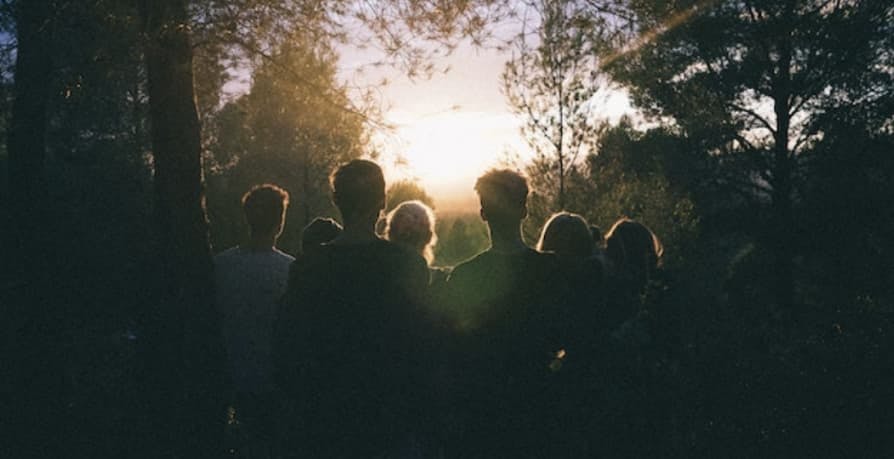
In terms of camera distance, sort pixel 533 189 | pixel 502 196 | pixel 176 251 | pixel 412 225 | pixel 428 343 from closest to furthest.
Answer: pixel 428 343
pixel 502 196
pixel 412 225
pixel 176 251
pixel 533 189

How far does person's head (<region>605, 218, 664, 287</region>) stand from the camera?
16.6 ft

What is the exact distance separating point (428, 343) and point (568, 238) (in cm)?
189

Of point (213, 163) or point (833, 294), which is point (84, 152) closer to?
point (213, 163)

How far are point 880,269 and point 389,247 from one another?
1701 centimetres

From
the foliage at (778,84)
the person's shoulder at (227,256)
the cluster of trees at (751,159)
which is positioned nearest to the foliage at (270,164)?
the cluster of trees at (751,159)

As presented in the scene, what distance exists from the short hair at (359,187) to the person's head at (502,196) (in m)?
0.59

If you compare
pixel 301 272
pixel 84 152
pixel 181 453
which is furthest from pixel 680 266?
pixel 84 152

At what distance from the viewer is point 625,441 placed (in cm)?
556

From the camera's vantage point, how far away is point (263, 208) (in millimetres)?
4023

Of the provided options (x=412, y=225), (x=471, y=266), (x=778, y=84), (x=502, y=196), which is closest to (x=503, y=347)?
(x=471, y=266)

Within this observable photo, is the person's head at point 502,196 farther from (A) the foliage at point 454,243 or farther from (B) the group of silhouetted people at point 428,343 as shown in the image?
(A) the foliage at point 454,243

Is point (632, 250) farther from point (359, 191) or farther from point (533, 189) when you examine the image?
point (533, 189)

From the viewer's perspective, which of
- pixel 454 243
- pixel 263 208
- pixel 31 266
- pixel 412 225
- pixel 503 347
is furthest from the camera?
pixel 454 243

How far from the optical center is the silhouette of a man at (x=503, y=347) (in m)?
2.98
